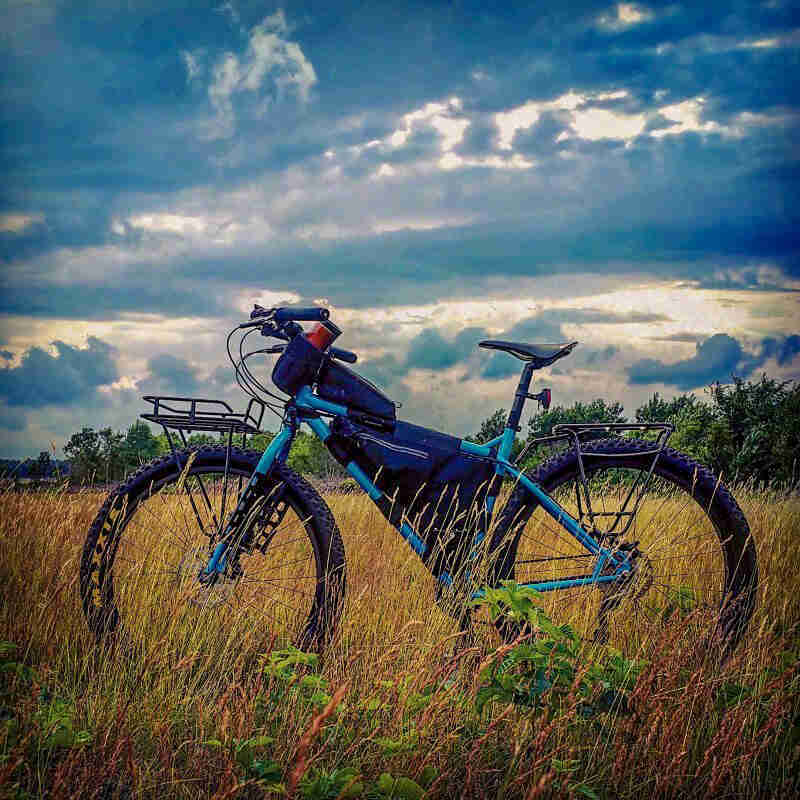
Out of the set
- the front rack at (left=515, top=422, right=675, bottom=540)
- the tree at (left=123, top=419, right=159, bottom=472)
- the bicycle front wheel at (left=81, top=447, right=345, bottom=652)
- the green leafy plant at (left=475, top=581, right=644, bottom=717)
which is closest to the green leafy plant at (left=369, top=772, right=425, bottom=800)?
the green leafy plant at (left=475, top=581, right=644, bottom=717)

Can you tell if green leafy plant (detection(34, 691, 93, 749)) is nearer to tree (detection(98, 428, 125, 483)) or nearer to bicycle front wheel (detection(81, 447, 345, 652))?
bicycle front wheel (detection(81, 447, 345, 652))

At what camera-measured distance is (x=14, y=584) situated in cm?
472

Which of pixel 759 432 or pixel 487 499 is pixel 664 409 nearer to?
pixel 759 432

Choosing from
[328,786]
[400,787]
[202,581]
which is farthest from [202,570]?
[400,787]

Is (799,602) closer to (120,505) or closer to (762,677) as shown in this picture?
(762,677)

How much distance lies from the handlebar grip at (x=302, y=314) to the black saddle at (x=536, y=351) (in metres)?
0.84

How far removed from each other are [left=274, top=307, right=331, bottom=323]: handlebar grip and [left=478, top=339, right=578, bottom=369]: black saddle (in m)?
0.84

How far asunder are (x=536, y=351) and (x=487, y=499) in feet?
2.60

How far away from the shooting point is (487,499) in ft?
13.4

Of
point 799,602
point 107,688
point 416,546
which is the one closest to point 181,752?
point 107,688

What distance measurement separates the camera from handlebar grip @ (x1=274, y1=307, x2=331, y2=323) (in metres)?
3.80

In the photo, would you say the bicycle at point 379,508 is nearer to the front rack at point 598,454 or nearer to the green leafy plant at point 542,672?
the front rack at point 598,454

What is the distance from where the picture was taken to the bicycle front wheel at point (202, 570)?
3.81 metres

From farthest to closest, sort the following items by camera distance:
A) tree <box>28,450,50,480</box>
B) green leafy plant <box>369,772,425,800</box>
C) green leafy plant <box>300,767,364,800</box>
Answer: tree <box>28,450,50,480</box> < green leafy plant <box>300,767,364,800</box> < green leafy plant <box>369,772,425,800</box>
